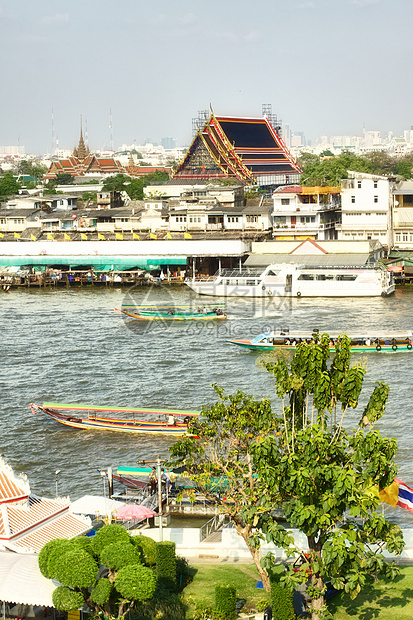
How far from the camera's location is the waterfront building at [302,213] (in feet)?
199

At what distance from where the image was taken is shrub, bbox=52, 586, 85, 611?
40.3 ft

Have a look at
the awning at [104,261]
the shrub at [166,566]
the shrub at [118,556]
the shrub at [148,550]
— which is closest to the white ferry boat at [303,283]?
the awning at [104,261]

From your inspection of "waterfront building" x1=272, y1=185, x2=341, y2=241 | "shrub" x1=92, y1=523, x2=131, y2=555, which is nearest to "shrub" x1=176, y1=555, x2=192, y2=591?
"shrub" x1=92, y1=523, x2=131, y2=555

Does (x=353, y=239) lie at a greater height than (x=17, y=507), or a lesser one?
greater

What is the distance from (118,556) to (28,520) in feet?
10.2

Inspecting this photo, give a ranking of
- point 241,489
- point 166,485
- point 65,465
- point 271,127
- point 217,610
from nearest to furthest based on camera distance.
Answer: point 217,610
point 241,489
point 166,485
point 65,465
point 271,127

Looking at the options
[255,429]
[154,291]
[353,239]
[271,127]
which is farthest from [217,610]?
[271,127]

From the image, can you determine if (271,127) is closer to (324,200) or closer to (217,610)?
(324,200)

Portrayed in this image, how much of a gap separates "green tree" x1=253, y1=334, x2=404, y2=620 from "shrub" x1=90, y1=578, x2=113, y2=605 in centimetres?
248

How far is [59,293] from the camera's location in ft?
184

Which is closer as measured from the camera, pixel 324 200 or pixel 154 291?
pixel 154 291

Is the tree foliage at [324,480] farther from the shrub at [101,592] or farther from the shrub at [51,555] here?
the shrub at [51,555]

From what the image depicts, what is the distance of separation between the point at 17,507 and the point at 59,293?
41.5 metres

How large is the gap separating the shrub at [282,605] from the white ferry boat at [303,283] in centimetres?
3807
